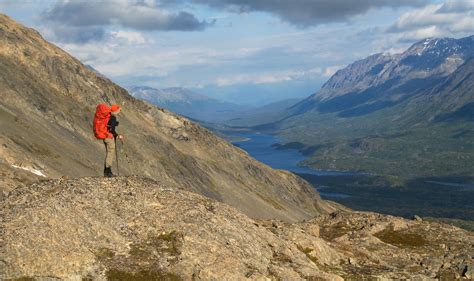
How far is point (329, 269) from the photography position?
36.4 metres

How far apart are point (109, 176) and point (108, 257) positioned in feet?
36.0

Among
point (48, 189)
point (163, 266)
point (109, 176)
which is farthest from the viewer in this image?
point (109, 176)

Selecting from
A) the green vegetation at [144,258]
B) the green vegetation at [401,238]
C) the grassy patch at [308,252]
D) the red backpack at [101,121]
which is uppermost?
the red backpack at [101,121]

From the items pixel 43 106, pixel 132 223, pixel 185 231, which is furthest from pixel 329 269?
pixel 43 106

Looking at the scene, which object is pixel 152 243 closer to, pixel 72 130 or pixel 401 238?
pixel 401 238

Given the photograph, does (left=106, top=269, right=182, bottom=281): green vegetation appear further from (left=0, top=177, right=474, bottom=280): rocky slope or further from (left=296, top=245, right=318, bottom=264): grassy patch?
(left=296, top=245, right=318, bottom=264): grassy patch

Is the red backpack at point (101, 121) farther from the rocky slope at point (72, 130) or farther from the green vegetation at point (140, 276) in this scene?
the rocky slope at point (72, 130)

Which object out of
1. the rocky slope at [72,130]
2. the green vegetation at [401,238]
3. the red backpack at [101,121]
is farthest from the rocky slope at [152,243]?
the rocky slope at [72,130]

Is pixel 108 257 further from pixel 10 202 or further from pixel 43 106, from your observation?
pixel 43 106

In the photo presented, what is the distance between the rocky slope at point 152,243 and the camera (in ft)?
94.6

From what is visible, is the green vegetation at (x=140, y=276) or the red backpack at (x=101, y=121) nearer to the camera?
the green vegetation at (x=140, y=276)

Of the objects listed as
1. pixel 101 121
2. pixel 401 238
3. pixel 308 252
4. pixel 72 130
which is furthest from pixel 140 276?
pixel 72 130

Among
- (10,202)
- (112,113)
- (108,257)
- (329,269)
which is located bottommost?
(329,269)

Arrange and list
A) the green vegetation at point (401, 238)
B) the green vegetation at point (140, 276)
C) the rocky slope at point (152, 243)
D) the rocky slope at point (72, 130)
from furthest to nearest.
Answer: the rocky slope at point (72, 130)
the green vegetation at point (401, 238)
the rocky slope at point (152, 243)
the green vegetation at point (140, 276)
